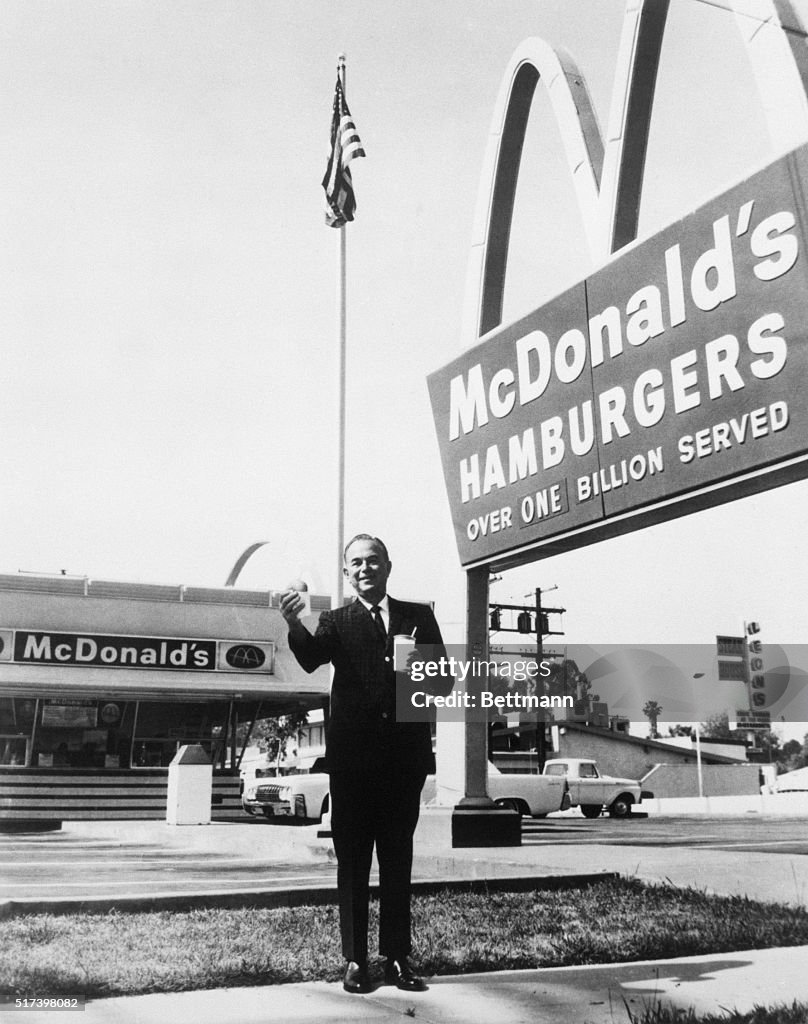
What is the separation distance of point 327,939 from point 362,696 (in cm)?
95

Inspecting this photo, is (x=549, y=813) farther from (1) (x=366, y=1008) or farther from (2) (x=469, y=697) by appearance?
(1) (x=366, y=1008)

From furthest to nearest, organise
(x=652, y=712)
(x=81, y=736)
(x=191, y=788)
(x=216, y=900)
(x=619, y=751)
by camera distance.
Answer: (x=81, y=736), (x=191, y=788), (x=619, y=751), (x=652, y=712), (x=216, y=900)

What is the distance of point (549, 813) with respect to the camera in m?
15.7

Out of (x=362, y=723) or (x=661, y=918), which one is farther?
(x=661, y=918)

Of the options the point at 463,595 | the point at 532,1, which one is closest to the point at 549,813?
the point at 463,595

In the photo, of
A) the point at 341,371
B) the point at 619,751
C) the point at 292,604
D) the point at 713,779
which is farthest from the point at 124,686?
the point at 292,604

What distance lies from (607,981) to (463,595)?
9.23 feet

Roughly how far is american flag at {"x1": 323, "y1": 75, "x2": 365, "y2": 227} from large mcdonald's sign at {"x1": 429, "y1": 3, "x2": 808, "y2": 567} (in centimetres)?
110

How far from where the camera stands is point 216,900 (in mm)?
4309

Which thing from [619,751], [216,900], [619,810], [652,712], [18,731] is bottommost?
[216,900]

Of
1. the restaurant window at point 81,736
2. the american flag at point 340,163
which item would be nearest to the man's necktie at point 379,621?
the american flag at point 340,163

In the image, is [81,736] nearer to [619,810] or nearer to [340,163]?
[619,810]

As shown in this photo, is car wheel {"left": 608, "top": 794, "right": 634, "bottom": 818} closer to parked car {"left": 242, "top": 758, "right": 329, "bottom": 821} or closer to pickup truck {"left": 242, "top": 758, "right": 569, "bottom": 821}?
pickup truck {"left": 242, "top": 758, "right": 569, "bottom": 821}

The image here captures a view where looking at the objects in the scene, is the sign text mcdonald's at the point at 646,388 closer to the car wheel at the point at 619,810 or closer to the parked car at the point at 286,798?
the parked car at the point at 286,798
